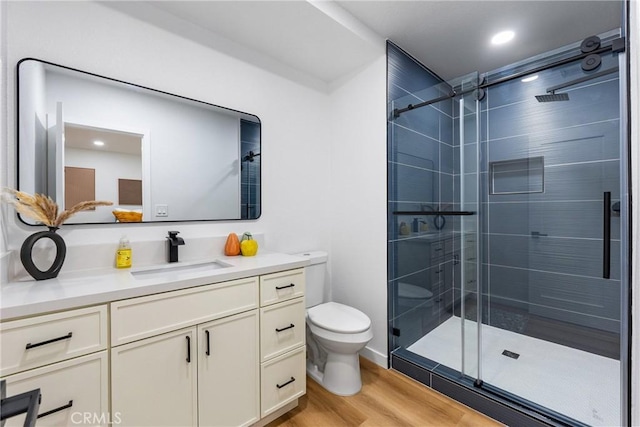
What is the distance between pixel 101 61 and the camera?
1.46m

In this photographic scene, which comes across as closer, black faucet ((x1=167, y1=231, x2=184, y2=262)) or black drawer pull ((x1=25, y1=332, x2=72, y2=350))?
black drawer pull ((x1=25, y1=332, x2=72, y2=350))

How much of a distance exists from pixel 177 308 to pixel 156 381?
294 millimetres

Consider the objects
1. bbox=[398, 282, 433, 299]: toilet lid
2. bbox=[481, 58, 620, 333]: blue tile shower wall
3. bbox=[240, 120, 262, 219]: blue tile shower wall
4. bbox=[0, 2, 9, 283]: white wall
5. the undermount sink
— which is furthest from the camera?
bbox=[398, 282, 433, 299]: toilet lid

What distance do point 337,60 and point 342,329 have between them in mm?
1992

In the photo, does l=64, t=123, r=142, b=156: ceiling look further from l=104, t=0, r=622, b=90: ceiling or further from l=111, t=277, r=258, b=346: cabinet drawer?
l=111, t=277, r=258, b=346: cabinet drawer

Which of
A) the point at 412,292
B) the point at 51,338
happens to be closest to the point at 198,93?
the point at 51,338

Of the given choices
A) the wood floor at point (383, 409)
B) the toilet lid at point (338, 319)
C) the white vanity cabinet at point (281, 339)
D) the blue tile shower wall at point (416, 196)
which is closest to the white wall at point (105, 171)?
the white vanity cabinet at point (281, 339)

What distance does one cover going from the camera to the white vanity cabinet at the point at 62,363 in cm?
87

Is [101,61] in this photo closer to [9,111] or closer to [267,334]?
[9,111]

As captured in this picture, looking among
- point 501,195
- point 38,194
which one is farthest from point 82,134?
point 501,195

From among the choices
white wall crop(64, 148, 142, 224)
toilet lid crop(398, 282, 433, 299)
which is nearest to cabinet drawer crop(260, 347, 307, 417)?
toilet lid crop(398, 282, 433, 299)

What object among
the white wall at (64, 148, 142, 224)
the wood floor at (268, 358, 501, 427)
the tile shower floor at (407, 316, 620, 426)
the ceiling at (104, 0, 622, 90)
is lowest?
the wood floor at (268, 358, 501, 427)

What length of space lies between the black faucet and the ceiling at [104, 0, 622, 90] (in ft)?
4.10

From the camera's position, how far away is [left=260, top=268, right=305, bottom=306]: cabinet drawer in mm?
1473
